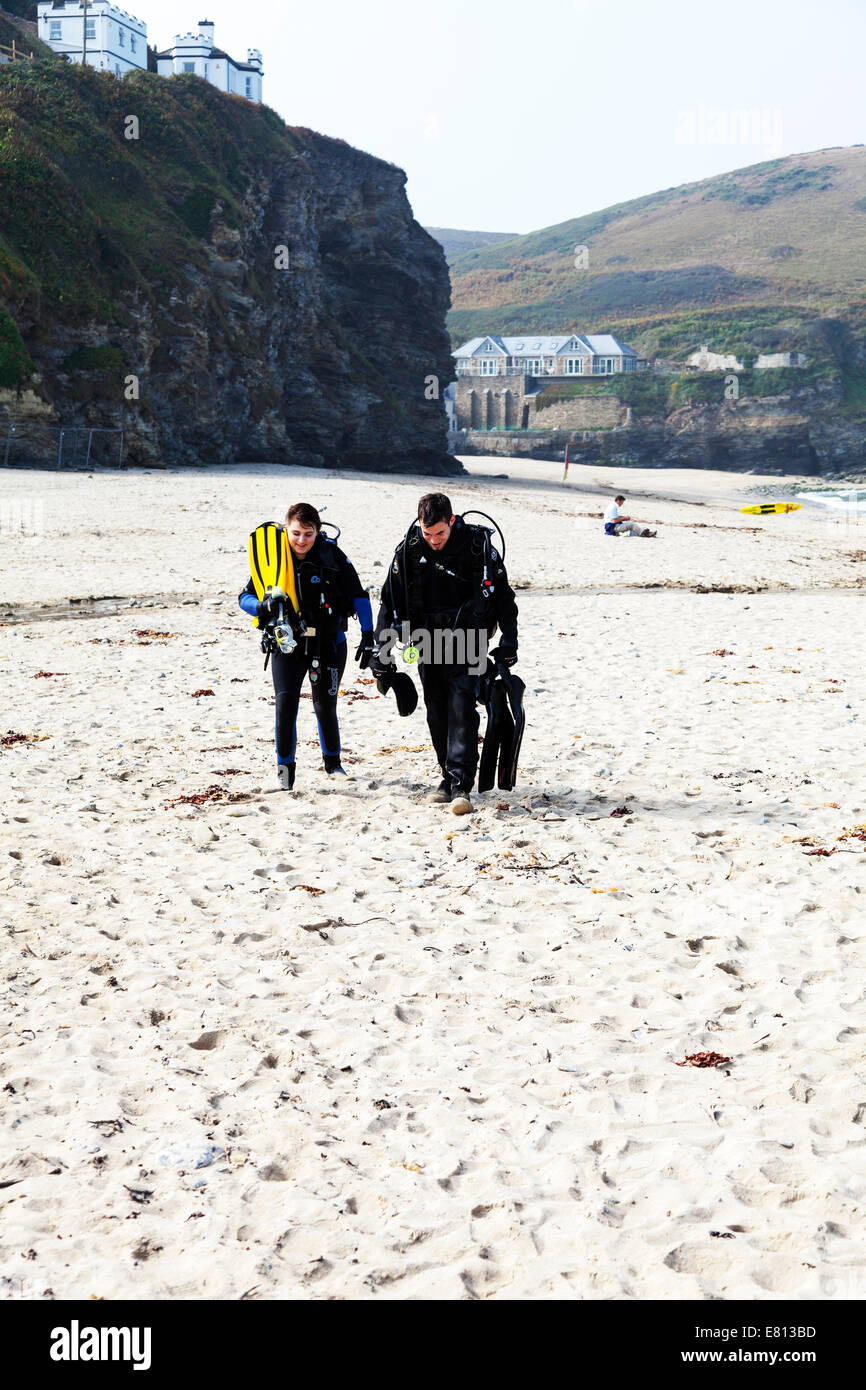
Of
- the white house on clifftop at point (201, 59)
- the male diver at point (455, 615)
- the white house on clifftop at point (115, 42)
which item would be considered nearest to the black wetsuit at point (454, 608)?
the male diver at point (455, 615)

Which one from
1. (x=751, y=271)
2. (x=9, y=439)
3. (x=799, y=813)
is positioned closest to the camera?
(x=799, y=813)

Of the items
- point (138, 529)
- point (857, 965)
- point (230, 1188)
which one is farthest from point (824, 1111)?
point (138, 529)

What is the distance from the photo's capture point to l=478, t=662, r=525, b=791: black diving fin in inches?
316

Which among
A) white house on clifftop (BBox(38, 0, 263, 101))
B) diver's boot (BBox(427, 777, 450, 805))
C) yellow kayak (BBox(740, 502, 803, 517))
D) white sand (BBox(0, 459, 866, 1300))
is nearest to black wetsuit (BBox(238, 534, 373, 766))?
white sand (BBox(0, 459, 866, 1300))

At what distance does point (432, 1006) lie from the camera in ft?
17.3

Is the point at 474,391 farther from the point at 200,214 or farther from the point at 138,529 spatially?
the point at 138,529

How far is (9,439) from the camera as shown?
3681 centimetres

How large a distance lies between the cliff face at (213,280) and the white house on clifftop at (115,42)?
9302mm

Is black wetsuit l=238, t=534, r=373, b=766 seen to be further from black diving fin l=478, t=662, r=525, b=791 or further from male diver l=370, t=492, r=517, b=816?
black diving fin l=478, t=662, r=525, b=791

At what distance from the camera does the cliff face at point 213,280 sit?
41938mm

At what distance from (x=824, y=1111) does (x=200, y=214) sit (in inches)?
2088

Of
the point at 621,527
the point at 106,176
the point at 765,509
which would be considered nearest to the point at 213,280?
the point at 106,176

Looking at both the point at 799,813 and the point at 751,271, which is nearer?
the point at 799,813

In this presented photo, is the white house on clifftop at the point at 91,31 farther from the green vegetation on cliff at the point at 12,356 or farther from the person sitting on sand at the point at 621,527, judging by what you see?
the person sitting on sand at the point at 621,527
